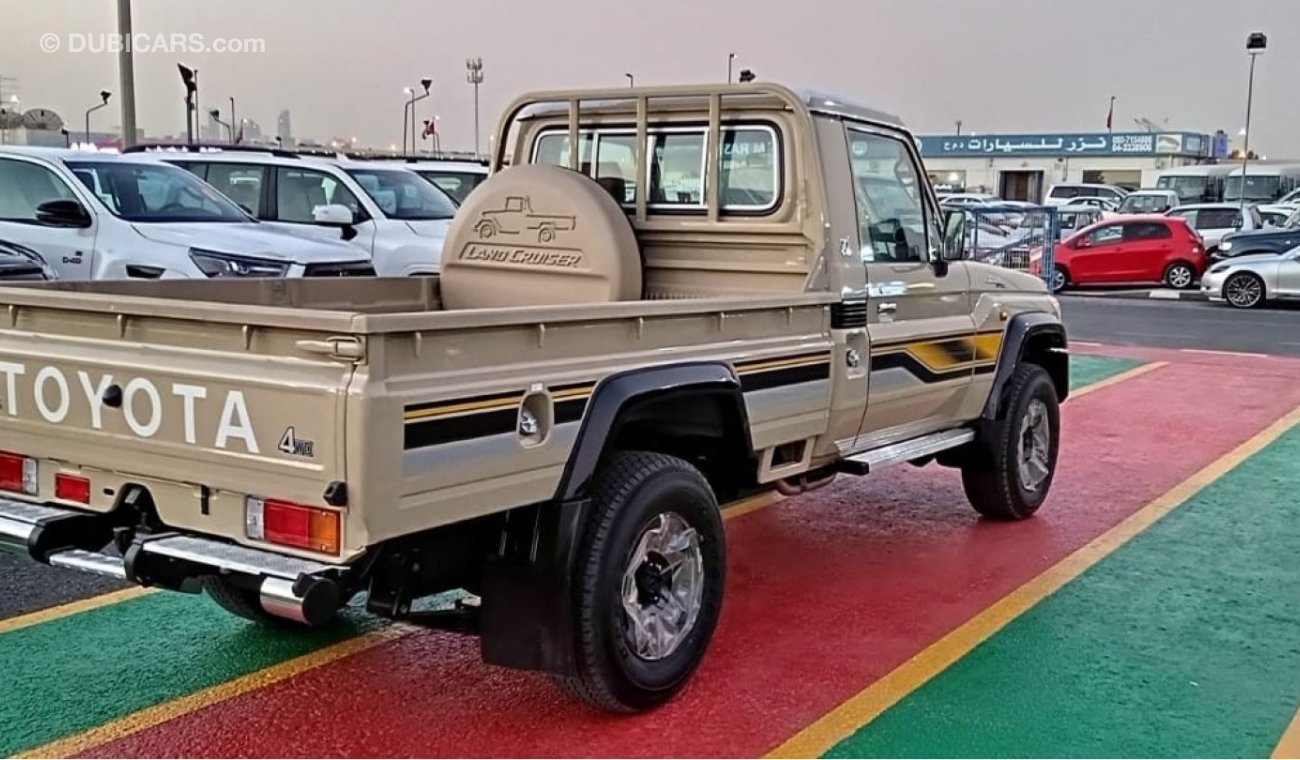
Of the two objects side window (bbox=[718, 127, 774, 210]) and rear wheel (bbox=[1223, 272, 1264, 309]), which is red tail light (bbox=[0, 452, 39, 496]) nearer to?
Answer: side window (bbox=[718, 127, 774, 210])

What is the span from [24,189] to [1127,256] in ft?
65.8

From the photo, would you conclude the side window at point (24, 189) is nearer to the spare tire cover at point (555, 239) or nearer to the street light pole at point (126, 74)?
the spare tire cover at point (555, 239)

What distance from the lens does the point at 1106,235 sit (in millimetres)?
24188

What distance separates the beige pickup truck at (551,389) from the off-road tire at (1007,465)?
0.34m

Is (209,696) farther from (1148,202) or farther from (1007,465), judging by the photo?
(1148,202)

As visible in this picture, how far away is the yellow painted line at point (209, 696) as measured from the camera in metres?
3.83

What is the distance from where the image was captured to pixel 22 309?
3.85 metres

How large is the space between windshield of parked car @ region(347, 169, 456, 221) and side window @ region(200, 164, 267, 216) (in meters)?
0.93

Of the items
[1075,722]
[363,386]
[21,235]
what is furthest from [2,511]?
[21,235]

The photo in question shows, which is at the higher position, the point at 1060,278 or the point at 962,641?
the point at 1060,278

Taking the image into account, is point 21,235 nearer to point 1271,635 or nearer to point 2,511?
point 2,511

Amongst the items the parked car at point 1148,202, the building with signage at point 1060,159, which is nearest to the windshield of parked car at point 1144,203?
the parked car at point 1148,202

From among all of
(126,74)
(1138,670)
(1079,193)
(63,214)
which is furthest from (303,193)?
(1079,193)

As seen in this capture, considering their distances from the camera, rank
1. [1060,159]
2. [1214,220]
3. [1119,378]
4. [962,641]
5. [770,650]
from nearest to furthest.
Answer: [770,650], [962,641], [1119,378], [1214,220], [1060,159]
